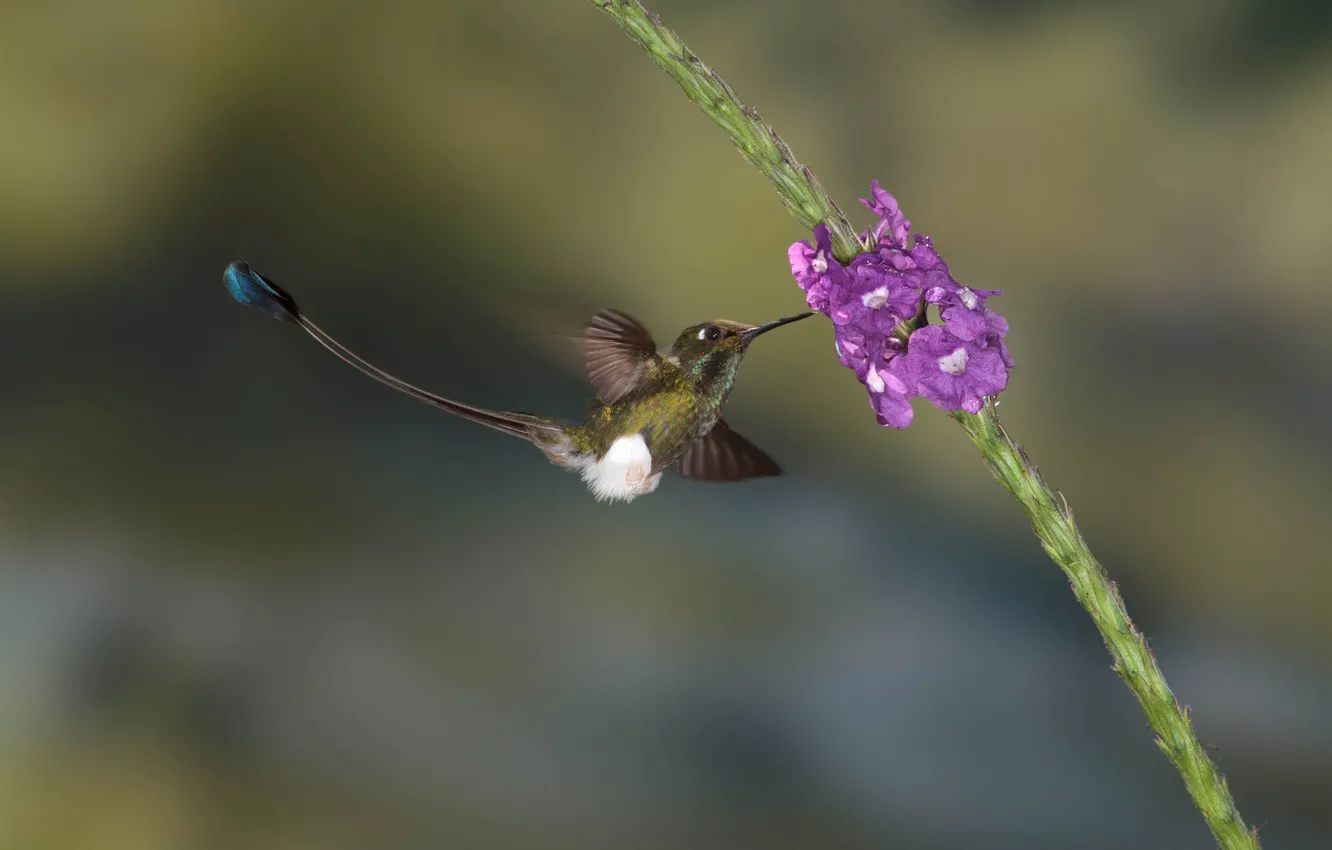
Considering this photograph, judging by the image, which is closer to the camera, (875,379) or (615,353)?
(875,379)

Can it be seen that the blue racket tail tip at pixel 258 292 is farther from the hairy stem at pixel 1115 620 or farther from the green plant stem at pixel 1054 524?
the hairy stem at pixel 1115 620

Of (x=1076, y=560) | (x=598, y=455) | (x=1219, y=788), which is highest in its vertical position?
(x=598, y=455)

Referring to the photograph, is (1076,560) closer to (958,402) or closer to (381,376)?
(958,402)

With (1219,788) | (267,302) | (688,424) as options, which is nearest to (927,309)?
(688,424)

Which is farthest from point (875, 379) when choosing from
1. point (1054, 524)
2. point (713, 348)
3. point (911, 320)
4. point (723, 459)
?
point (723, 459)

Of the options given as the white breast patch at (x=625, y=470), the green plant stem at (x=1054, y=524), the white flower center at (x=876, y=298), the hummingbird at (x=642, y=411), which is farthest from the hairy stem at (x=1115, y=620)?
the white breast patch at (x=625, y=470)

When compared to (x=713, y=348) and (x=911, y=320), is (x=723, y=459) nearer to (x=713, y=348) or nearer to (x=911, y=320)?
(x=713, y=348)
